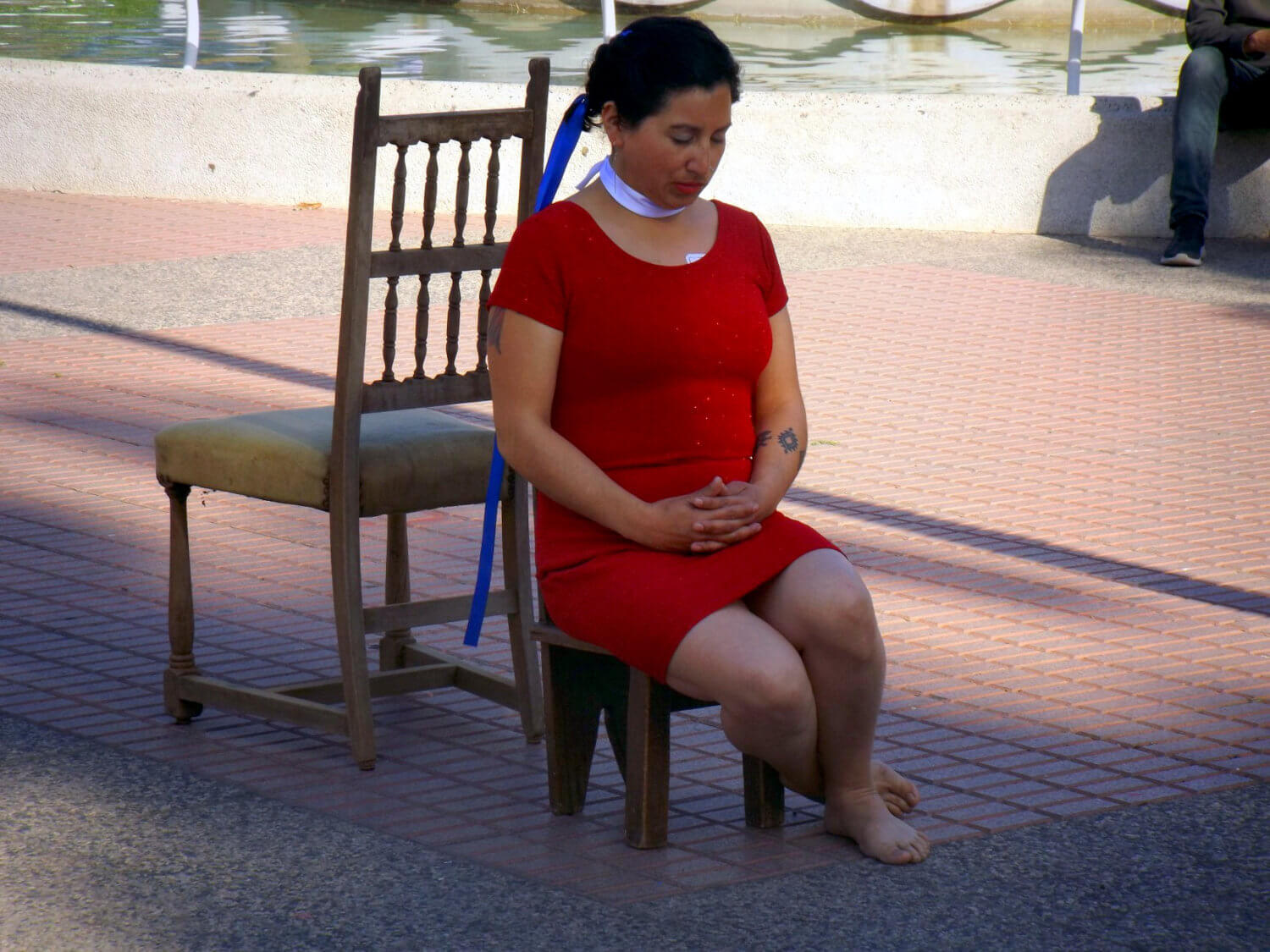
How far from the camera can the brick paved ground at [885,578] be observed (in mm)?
3914

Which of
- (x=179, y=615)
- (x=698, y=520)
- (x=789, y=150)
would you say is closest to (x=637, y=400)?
(x=698, y=520)

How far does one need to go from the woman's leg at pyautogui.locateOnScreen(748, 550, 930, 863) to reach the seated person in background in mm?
7649

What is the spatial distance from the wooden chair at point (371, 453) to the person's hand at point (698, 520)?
74 centimetres

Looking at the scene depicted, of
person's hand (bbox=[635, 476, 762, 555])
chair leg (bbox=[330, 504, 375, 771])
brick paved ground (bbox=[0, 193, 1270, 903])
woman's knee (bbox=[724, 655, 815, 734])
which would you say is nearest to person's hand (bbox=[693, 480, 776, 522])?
person's hand (bbox=[635, 476, 762, 555])

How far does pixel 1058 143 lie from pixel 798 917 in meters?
9.03

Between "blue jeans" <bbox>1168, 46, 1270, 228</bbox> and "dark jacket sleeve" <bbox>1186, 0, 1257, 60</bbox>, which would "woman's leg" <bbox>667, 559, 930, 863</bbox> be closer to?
"blue jeans" <bbox>1168, 46, 1270, 228</bbox>

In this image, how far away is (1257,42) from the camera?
410 inches

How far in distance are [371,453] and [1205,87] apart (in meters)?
7.82

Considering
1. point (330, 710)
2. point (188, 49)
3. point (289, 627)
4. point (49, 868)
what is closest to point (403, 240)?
point (188, 49)

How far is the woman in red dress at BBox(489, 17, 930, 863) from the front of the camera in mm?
3486

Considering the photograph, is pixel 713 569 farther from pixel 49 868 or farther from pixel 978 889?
pixel 49 868

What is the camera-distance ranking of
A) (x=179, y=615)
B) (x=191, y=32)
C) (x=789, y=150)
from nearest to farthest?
(x=179, y=615) < (x=789, y=150) < (x=191, y=32)

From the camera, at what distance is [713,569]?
352 cm

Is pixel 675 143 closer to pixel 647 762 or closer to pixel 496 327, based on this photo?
pixel 496 327
